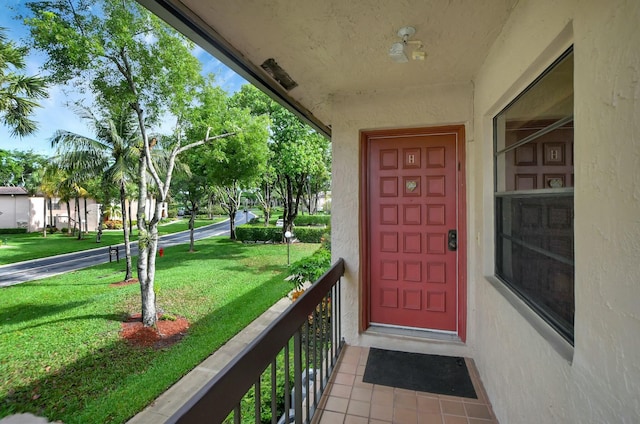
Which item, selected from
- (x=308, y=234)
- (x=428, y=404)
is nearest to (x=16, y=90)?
(x=428, y=404)

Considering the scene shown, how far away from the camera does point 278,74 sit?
2199 millimetres

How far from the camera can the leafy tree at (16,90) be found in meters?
6.95

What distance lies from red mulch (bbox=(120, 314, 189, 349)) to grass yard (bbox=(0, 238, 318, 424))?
17 centimetres

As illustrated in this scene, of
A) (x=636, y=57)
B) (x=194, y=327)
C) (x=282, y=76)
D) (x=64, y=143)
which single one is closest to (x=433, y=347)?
(x=636, y=57)

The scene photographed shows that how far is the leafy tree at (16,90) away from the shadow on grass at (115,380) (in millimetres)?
6658

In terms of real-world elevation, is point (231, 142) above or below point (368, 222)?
above

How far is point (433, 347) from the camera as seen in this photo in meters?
2.52

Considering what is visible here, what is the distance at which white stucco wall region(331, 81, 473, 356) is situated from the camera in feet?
8.12

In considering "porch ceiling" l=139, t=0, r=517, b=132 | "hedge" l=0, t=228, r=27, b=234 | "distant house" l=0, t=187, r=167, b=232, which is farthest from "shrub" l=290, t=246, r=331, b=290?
"hedge" l=0, t=228, r=27, b=234

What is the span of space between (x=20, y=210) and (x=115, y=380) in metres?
25.3

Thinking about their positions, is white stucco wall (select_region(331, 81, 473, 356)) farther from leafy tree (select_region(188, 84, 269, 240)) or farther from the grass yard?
leafy tree (select_region(188, 84, 269, 240))

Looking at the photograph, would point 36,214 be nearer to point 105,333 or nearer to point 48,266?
point 48,266

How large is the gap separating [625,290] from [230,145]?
973cm

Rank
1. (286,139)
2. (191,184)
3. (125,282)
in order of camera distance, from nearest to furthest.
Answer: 1. (125,282)
2. (286,139)
3. (191,184)
